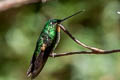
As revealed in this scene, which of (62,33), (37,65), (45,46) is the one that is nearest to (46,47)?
(45,46)

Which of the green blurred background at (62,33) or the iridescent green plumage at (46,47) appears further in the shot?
the green blurred background at (62,33)

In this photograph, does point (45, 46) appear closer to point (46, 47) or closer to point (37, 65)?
point (46, 47)

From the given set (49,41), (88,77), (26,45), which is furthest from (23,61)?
(49,41)

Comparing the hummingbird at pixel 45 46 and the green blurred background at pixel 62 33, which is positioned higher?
the hummingbird at pixel 45 46

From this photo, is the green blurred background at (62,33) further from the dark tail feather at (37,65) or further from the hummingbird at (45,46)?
the dark tail feather at (37,65)

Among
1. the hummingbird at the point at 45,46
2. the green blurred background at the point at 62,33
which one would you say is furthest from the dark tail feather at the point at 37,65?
the green blurred background at the point at 62,33

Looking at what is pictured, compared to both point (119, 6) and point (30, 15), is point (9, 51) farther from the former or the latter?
point (119, 6)
